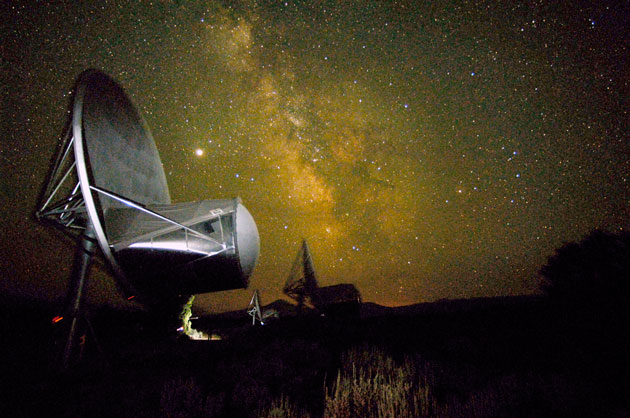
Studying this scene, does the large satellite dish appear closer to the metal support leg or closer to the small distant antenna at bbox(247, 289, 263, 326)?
the metal support leg

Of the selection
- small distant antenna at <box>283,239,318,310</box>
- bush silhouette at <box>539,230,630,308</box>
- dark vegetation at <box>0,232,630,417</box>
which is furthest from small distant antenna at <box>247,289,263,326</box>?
bush silhouette at <box>539,230,630,308</box>

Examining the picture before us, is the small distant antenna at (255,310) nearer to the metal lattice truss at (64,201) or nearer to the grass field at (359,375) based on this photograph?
the grass field at (359,375)

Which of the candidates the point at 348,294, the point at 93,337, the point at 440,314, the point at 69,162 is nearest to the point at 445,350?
the point at 440,314

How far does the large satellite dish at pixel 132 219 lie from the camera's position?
677cm

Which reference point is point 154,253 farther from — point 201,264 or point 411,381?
point 411,381

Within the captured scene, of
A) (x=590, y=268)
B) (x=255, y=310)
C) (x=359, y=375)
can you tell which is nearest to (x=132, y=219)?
(x=359, y=375)

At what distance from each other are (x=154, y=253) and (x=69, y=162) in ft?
13.5

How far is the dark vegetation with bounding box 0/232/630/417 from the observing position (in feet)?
14.3

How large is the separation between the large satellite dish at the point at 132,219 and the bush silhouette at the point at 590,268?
22208 millimetres

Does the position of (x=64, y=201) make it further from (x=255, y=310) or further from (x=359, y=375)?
(x=255, y=310)

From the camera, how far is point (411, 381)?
5.22 meters

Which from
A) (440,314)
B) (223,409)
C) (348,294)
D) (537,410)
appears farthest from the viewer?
(348,294)

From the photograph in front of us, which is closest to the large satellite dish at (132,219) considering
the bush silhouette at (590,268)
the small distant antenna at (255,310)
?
the small distant antenna at (255,310)

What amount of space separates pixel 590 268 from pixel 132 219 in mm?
31422
